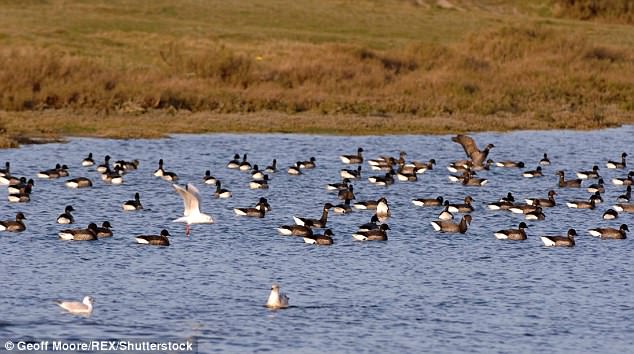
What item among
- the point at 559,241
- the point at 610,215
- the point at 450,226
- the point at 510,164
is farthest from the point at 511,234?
the point at 510,164

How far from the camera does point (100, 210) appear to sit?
29328 millimetres

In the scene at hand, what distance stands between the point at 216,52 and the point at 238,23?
47.6ft

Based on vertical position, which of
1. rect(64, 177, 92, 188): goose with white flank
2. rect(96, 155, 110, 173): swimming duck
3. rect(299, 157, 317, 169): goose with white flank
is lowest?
rect(64, 177, 92, 188): goose with white flank

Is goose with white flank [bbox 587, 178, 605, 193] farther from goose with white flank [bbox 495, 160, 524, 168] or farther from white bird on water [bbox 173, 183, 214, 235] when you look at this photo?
white bird on water [bbox 173, 183, 214, 235]

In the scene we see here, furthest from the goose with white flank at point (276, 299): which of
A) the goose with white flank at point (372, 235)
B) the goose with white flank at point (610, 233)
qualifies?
the goose with white flank at point (610, 233)

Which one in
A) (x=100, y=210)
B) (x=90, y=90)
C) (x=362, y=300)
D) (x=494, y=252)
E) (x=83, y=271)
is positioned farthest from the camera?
(x=90, y=90)

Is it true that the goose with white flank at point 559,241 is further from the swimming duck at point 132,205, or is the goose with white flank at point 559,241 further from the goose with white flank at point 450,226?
the swimming duck at point 132,205

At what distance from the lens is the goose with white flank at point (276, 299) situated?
19758mm

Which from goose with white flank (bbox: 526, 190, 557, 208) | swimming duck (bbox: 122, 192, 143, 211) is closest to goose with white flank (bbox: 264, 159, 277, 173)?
swimming duck (bbox: 122, 192, 143, 211)

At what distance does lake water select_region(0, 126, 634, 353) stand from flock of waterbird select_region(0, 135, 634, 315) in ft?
0.71

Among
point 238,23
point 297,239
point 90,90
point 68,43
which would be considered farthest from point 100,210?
point 238,23

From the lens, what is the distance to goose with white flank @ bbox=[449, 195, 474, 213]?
29.2 meters

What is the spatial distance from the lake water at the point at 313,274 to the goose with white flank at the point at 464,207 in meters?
0.35

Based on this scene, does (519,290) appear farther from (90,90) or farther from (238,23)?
(238,23)
